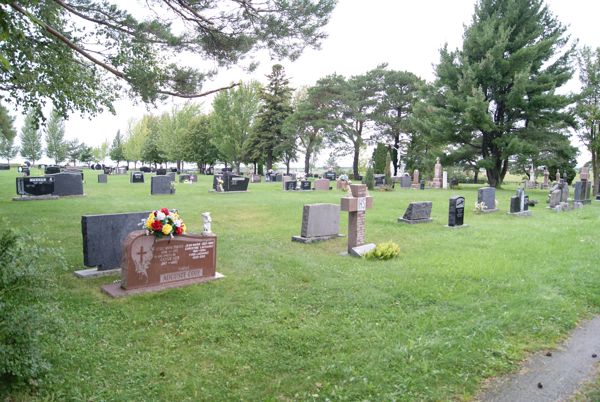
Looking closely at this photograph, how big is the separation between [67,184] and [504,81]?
28211mm

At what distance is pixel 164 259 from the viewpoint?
6555 millimetres

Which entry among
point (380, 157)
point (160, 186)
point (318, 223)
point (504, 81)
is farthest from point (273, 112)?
point (318, 223)

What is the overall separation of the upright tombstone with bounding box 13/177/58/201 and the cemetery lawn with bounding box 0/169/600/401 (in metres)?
9.90

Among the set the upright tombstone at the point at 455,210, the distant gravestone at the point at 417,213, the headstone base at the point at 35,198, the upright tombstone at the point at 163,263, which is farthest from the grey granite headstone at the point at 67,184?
the upright tombstone at the point at 455,210

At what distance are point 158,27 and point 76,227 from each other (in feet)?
18.3

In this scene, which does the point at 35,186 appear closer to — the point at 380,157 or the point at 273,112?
the point at 380,157

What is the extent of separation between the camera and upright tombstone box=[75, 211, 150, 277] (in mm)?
7129

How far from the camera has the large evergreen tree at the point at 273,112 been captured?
5062 centimetres

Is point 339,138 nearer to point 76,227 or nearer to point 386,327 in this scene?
point 76,227

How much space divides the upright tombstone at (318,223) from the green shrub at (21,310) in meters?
7.12

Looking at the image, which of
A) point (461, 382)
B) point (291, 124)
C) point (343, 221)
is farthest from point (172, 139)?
point (461, 382)

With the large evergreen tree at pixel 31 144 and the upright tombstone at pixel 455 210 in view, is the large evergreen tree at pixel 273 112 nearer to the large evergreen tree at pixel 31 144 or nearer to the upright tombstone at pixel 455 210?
the upright tombstone at pixel 455 210

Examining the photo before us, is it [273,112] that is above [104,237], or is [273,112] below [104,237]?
above

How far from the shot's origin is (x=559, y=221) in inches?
582
